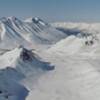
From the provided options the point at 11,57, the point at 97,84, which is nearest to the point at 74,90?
the point at 97,84

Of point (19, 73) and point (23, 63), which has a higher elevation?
point (23, 63)

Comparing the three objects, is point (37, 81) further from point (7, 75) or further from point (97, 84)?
point (97, 84)

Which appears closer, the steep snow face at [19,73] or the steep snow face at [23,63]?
the steep snow face at [19,73]

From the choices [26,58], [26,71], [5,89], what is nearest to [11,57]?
[26,58]

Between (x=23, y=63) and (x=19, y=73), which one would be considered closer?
(x=19, y=73)

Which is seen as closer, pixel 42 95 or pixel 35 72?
pixel 42 95

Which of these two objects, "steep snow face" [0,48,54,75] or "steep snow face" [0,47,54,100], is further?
"steep snow face" [0,48,54,75]

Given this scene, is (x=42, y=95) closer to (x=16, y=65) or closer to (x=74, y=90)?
(x=74, y=90)

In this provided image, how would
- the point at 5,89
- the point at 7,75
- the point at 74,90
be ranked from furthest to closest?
the point at 7,75 → the point at 74,90 → the point at 5,89

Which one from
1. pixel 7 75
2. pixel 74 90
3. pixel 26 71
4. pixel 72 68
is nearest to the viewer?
pixel 74 90
